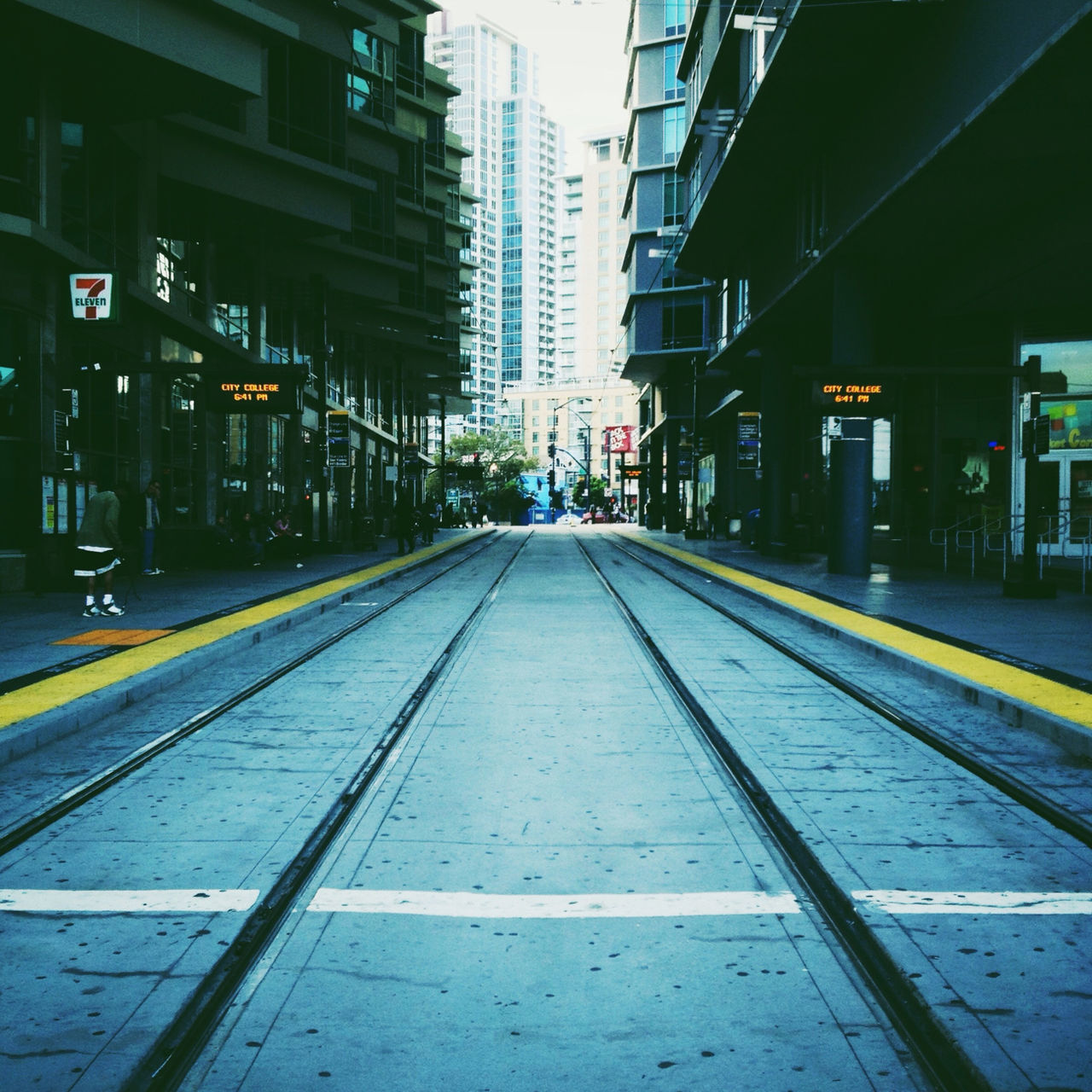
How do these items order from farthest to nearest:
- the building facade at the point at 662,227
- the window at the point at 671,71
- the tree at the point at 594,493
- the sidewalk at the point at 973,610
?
1. the tree at the point at 594,493
2. the window at the point at 671,71
3. the building facade at the point at 662,227
4. the sidewalk at the point at 973,610

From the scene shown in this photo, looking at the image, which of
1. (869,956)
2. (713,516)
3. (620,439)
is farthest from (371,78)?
(620,439)

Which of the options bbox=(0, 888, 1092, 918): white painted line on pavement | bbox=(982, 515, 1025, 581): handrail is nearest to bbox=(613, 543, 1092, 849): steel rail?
bbox=(0, 888, 1092, 918): white painted line on pavement

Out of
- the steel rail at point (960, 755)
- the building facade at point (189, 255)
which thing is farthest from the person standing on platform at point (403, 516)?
the steel rail at point (960, 755)

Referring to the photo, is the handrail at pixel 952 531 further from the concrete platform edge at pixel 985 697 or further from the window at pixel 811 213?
the concrete platform edge at pixel 985 697

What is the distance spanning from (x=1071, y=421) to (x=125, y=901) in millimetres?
23295

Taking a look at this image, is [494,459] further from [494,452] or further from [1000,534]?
[1000,534]

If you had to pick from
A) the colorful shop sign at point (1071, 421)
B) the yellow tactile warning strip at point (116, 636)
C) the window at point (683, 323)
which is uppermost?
the window at point (683, 323)

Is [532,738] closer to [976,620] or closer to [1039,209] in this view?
[976,620]

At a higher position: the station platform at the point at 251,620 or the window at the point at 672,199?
the window at the point at 672,199

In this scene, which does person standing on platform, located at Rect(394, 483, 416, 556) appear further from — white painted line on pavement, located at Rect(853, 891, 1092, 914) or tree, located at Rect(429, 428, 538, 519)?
tree, located at Rect(429, 428, 538, 519)

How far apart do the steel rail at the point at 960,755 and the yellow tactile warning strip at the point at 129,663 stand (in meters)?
5.90

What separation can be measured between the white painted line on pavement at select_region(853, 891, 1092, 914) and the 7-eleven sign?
58.5ft

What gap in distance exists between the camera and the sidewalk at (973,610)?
12.0 m

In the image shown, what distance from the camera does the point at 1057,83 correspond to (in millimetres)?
13156
